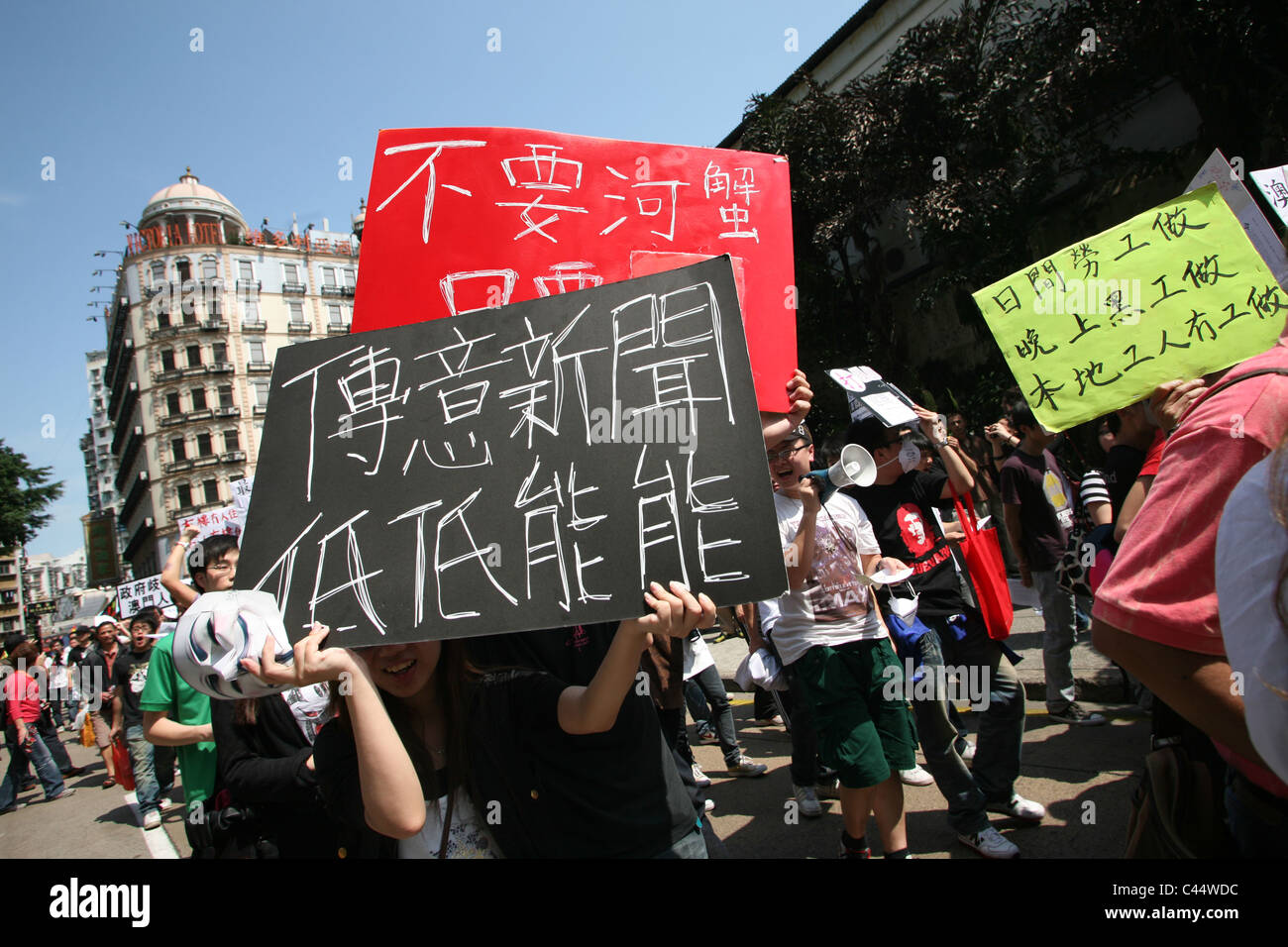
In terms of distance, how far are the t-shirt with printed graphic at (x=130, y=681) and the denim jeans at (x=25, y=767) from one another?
11.0ft

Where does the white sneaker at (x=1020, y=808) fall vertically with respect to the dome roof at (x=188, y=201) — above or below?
below

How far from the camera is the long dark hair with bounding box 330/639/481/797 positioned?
6.36ft

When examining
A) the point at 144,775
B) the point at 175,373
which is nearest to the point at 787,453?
the point at 144,775

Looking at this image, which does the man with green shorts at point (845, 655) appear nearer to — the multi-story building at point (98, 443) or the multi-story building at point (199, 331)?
the multi-story building at point (199, 331)

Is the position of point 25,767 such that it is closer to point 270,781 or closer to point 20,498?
point 270,781

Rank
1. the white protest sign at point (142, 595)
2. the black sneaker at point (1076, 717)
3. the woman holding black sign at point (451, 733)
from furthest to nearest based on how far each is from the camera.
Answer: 1. the white protest sign at point (142, 595)
2. the black sneaker at point (1076, 717)
3. the woman holding black sign at point (451, 733)

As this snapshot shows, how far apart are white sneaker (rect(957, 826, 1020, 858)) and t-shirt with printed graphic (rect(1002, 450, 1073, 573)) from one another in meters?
2.45

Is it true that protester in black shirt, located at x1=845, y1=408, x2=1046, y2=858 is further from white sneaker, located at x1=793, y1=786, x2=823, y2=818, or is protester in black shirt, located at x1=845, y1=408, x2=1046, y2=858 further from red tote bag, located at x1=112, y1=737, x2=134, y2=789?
red tote bag, located at x1=112, y1=737, x2=134, y2=789

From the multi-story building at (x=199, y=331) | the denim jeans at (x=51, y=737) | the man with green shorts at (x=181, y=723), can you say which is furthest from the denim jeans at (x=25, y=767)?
the multi-story building at (x=199, y=331)

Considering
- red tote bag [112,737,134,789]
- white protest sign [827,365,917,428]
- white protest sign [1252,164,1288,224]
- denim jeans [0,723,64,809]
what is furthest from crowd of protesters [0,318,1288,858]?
denim jeans [0,723,64,809]

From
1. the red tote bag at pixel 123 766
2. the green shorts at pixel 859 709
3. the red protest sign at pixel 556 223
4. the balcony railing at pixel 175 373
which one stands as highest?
the balcony railing at pixel 175 373

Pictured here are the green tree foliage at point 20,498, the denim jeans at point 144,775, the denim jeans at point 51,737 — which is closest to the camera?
the denim jeans at point 144,775

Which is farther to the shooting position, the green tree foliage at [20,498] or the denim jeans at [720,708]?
the green tree foliage at [20,498]

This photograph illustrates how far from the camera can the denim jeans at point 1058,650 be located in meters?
5.42
